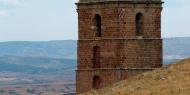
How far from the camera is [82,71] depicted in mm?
56250

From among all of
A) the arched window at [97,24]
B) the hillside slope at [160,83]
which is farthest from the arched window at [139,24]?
the hillside slope at [160,83]

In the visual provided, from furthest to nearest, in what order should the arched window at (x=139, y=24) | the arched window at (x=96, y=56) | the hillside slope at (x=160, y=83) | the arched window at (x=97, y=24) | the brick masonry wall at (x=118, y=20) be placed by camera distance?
the arched window at (x=96, y=56)
the arched window at (x=97, y=24)
the arched window at (x=139, y=24)
the brick masonry wall at (x=118, y=20)
the hillside slope at (x=160, y=83)

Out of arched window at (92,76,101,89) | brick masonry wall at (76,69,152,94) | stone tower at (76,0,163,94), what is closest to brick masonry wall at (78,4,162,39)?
stone tower at (76,0,163,94)

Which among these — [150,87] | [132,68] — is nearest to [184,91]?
[150,87]

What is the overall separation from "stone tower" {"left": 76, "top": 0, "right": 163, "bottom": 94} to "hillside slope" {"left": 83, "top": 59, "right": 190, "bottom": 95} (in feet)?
15.6

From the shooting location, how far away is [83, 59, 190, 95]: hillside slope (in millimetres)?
41406

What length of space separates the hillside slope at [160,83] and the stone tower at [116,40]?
4.77 meters

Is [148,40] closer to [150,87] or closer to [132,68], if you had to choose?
[132,68]

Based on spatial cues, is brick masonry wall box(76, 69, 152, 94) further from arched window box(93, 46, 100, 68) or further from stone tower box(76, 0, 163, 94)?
arched window box(93, 46, 100, 68)

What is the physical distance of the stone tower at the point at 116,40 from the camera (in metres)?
54.4

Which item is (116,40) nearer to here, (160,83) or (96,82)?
(96,82)

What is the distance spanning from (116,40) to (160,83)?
11.1 m

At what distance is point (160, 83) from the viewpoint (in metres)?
44.1

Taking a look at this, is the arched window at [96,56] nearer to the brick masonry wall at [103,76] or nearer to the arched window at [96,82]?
the brick masonry wall at [103,76]
